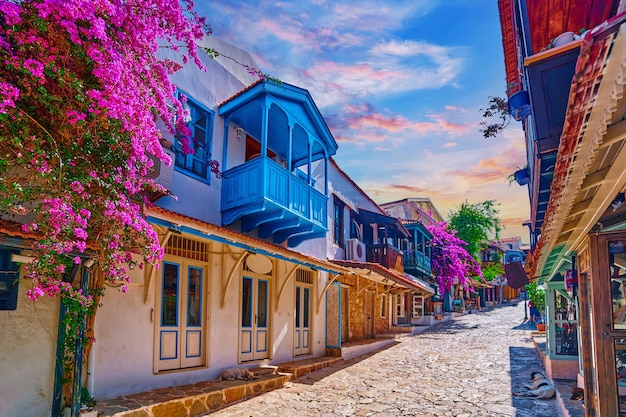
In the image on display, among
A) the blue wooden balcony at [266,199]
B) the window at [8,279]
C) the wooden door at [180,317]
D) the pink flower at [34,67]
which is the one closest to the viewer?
the pink flower at [34,67]

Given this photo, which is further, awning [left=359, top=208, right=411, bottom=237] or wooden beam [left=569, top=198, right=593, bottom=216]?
awning [left=359, top=208, right=411, bottom=237]

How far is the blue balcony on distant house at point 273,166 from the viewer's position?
10562 millimetres

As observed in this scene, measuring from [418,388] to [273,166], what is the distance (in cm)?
589

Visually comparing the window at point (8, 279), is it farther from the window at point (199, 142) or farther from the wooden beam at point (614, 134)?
the wooden beam at point (614, 134)

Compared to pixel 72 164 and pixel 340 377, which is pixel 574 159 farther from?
pixel 340 377

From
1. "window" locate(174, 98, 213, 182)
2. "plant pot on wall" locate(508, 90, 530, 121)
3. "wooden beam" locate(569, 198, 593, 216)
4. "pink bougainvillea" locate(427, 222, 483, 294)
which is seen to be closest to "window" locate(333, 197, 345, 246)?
"window" locate(174, 98, 213, 182)

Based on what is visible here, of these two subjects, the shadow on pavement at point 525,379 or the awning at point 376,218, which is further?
the awning at point 376,218

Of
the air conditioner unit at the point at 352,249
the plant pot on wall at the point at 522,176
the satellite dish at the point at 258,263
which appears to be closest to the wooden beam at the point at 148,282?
the satellite dish at the point at 258,263

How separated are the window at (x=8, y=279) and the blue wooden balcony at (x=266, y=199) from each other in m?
5.19

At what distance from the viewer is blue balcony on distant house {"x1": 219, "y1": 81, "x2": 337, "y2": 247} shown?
1056cm

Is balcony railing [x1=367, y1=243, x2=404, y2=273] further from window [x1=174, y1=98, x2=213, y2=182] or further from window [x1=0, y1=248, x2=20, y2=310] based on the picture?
window [x1=0, y1=248, x2=20, y2=310]

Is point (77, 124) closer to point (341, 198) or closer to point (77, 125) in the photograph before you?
point (77, 125)

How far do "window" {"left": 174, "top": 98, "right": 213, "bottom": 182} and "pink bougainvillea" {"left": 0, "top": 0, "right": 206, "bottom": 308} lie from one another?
13.3 feet

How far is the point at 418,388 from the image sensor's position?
34.3ft
